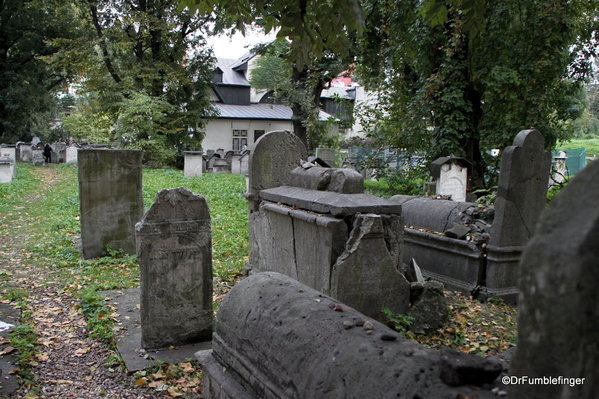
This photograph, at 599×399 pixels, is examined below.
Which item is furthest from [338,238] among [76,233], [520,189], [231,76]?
[231,76]

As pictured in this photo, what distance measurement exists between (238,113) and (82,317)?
112ft

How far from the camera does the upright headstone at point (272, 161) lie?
264 inches

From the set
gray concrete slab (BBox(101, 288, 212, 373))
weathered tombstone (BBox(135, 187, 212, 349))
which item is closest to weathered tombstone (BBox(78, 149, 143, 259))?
gray concrete slab (BBox(101, 288, 212, 373))

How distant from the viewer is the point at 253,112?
3938cm

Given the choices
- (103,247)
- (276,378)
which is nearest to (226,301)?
(276,378)

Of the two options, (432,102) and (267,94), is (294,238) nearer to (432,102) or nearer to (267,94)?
(432,102)

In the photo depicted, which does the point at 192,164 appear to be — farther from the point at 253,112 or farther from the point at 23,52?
the point at 253,112

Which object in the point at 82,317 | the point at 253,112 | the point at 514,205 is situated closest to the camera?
the point at 82,317

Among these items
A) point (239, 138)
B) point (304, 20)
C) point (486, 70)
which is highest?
point (486, 70)

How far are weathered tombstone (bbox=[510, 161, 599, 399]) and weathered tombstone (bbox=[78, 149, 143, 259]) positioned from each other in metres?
7.40

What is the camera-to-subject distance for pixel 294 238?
5660 millimetres

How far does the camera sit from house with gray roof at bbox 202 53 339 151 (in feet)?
125

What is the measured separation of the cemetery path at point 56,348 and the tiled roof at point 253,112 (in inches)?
1238

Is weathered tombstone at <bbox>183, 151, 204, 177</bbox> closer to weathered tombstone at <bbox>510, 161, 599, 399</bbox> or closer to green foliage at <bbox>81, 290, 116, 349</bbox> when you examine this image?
green foliage at <bbox>81, 290, 116, 349</bbox>
